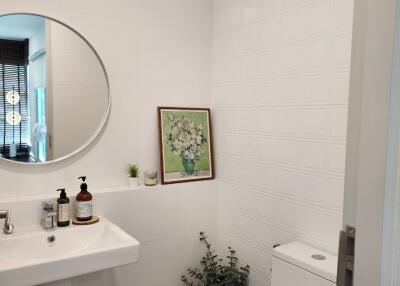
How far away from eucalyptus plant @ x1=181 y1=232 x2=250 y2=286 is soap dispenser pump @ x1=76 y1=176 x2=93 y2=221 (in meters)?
0.79

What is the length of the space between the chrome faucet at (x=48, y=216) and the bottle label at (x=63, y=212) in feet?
0.08

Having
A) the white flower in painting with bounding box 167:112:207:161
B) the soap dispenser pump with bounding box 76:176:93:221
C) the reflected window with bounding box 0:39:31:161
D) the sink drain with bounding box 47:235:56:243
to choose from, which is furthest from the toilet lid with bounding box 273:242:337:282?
the reflected window with bounding box 0:39:31:161

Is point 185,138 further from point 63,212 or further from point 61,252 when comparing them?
point 61,252

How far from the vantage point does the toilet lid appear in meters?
1.48

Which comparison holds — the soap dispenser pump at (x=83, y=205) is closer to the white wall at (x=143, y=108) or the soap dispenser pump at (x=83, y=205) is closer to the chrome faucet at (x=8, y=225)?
the white wall at (x=143, y=108)

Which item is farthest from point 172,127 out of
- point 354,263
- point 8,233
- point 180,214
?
point 354,263

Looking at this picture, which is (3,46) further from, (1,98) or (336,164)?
(336,164)

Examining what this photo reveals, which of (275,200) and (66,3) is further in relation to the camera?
(275,200)

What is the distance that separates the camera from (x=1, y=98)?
5.63 ft

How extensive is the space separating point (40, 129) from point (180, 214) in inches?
36.6

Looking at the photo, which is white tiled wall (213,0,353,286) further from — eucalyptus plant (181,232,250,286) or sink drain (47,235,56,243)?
sink drain (47,235,56,243)

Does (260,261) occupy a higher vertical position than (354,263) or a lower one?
lower

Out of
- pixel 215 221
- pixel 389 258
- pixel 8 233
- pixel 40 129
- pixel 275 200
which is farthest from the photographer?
pixel 215 221

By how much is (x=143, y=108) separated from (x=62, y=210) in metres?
0.73
